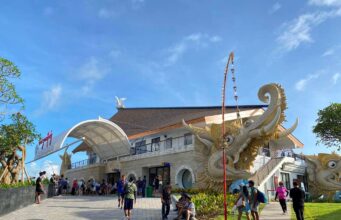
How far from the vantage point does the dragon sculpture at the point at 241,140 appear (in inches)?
744

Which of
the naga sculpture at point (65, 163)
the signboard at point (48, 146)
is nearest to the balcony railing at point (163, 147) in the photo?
the signboard at point (48, 146)

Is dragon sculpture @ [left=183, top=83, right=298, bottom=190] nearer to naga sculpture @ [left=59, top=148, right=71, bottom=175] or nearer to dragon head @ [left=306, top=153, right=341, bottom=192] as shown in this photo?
dragon head @ [left=306, top=153, right=341, bottom=192]

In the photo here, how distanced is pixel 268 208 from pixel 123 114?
91.3 ft

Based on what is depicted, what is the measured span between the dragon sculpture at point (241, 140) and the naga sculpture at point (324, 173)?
11423mm

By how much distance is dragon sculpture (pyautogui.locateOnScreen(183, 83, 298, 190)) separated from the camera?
1889cm

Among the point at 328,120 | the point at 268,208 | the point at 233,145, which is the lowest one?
the point at 268,208

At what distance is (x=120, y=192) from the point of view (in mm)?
16250

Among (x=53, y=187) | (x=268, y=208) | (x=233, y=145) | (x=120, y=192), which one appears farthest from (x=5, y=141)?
(x=268, y=208)

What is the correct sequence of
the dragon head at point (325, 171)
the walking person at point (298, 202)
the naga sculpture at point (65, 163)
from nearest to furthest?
the walking person at point (298, 202) < the dragon head at point (325, 171) < the naga sculpture at point (65, 163)

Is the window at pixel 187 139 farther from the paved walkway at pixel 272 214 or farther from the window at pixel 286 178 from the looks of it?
the paved walkway at pixel 272 214

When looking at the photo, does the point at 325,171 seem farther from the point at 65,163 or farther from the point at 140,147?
the point at 65,163

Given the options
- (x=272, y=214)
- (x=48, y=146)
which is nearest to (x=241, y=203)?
(x=272, y=214)

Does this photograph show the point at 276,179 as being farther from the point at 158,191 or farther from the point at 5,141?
the point at 5,141

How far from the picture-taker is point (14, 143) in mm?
18172
